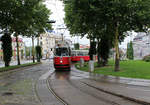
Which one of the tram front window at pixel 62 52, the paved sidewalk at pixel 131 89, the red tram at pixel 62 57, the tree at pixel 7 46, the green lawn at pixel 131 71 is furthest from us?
the tree at pixel 7 46

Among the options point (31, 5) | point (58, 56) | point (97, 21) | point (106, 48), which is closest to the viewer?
point (97, 21)

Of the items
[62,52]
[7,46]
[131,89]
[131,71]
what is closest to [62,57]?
[62,52]

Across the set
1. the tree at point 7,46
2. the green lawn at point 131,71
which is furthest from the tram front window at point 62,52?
the tree at point 7,46

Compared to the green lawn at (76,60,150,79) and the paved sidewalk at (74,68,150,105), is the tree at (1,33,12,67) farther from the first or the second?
the paved sidewalk at (74,68,150,105)

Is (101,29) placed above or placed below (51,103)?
above

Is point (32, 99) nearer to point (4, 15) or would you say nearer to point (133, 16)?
point (133, 16)

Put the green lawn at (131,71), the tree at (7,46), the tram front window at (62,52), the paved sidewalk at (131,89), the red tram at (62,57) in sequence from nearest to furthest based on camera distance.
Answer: the paved sidewalk at (131,89) → the green lawn at (131,71) → the red tram at (62,57) → the tram front window at (62,52) → the tree at (7,46)

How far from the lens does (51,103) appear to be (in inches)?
322

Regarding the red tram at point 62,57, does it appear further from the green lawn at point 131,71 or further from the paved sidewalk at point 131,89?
the paved sidewalk at point 131,89

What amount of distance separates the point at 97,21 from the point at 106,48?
35.1ft

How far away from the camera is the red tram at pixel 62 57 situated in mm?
24181

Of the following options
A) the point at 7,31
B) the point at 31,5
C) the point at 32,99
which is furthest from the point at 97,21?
the point at 7,31

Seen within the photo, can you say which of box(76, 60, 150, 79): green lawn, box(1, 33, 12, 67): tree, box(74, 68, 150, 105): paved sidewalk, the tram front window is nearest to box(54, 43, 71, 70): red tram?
the tram front window

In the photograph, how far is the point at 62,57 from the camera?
24.2 m
